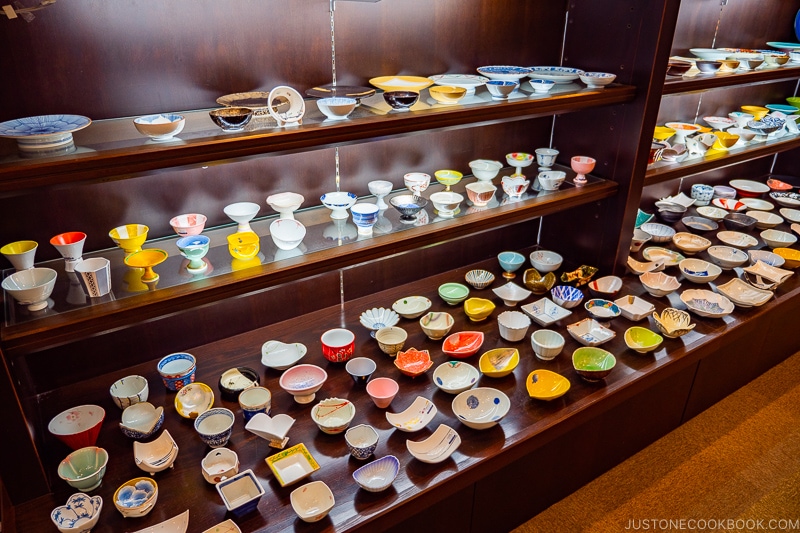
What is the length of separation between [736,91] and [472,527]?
3333 millimetres

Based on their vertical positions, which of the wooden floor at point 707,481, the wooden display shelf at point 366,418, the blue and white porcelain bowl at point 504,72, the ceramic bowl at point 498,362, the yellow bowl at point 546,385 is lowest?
the wooden floor at point 707,481

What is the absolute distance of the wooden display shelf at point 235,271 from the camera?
162cm

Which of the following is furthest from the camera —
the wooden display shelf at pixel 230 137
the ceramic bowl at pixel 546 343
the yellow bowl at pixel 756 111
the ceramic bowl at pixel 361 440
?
the yellow bowl at pixel 756 111

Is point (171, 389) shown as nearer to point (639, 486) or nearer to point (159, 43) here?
point (159, 43)

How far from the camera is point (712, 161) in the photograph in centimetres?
312

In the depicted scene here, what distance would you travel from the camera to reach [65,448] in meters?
1.89

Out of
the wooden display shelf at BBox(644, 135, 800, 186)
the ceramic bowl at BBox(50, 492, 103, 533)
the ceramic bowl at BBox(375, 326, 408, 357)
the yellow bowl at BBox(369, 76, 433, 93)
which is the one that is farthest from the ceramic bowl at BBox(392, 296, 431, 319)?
the ceramic bowl at BBox(50, 492, 103, 533)

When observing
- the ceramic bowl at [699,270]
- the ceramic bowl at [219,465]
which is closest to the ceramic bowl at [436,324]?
the ceramic bowl at [219,465]

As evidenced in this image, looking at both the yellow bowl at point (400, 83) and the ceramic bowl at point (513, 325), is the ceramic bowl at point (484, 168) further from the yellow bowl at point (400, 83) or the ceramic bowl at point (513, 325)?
the ceramic bowl at point (513, 325)

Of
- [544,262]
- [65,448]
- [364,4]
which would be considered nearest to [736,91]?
[544,262]

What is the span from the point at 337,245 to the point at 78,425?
107 centimetres

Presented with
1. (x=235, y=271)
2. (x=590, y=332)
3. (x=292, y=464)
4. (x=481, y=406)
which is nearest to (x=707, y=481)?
(x=590, y=332)

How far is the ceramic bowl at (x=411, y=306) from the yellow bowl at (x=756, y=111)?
8.45 ft

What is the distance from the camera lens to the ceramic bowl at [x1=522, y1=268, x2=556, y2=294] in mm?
2838
